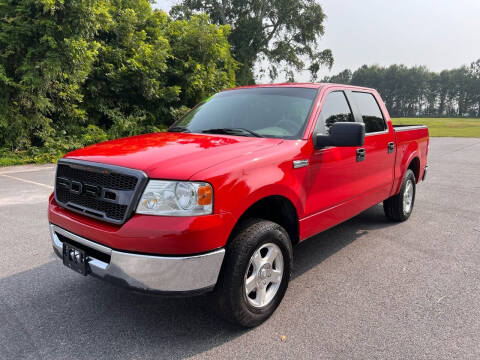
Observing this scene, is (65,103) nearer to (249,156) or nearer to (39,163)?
(39,163)

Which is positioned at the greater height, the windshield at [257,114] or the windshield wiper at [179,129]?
the windshield at [257,114]

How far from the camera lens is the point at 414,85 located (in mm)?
113938

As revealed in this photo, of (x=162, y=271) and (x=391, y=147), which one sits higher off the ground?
(x=391, y=147)

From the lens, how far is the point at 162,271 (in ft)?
7.16

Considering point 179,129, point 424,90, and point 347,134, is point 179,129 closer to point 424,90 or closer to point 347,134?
point 347,134

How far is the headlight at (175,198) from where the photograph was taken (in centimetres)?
223

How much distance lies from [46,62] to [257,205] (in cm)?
992

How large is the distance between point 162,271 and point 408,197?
4419 mm

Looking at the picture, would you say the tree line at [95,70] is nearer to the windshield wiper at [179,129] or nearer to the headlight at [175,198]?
the windshield wiper at [179,129]

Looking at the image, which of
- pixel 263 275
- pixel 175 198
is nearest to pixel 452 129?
pixel 263 275

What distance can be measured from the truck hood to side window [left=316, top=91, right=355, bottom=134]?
606 millimetres

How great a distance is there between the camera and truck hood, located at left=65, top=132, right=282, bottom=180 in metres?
2.30

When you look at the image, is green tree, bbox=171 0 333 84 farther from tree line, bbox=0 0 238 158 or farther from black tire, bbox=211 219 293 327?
black tire, bbox=211 219 293 327

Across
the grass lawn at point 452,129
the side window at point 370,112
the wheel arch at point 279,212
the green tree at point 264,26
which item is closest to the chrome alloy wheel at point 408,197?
the side window at point 370,112
